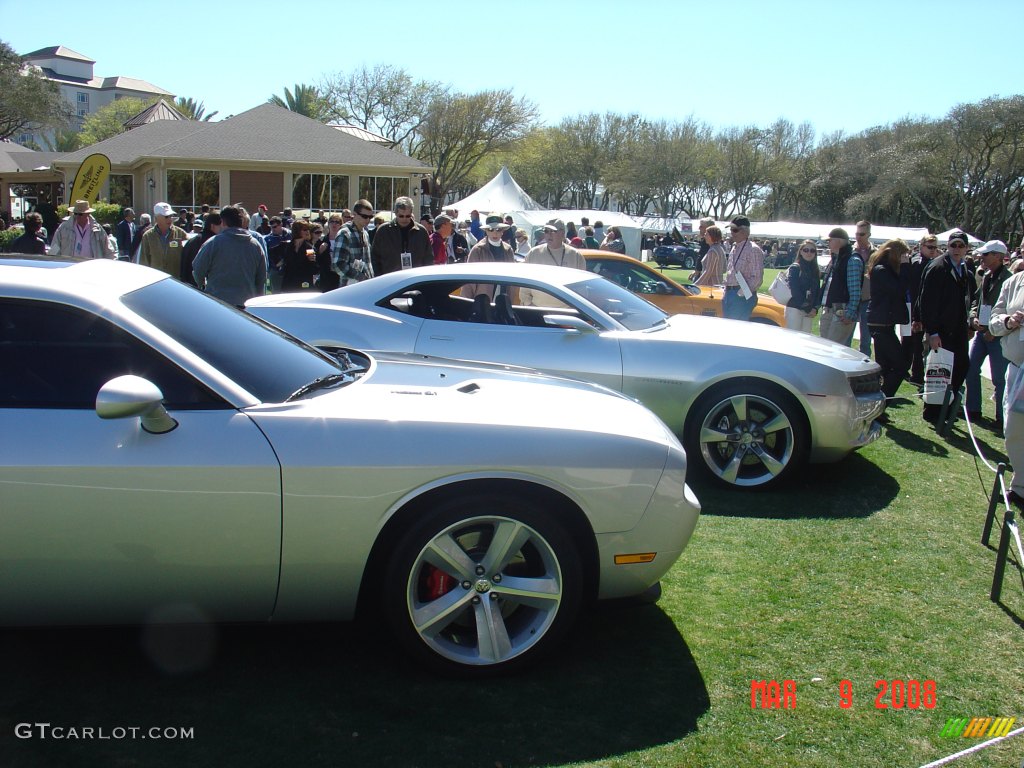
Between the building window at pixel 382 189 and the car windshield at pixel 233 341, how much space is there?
30.2 m

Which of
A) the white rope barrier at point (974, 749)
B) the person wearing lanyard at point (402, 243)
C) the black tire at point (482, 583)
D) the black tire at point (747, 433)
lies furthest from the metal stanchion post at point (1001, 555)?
the person wearing lanyard at point (402, 243)

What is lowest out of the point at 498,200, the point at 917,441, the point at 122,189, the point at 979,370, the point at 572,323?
the point at 917,441

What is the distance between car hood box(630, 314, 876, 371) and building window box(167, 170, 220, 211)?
27046mm

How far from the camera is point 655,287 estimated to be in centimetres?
1145

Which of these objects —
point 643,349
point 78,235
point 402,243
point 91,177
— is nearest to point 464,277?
point 643,349

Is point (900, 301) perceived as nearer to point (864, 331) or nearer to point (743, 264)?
point (743, 264)

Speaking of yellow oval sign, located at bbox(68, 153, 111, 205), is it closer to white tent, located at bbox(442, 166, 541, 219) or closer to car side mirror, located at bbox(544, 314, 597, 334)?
car side mirror, located at bbox(544, 314, 597, 334)

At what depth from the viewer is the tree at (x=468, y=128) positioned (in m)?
55.4

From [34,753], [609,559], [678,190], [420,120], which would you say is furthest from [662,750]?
[678,190]

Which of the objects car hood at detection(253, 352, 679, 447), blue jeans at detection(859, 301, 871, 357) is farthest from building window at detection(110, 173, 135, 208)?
car hood at detection(253, 352, 679, 447)

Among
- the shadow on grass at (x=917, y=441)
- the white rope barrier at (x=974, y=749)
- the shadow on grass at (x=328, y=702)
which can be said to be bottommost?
the shadow on grass at (x=917, y=441)

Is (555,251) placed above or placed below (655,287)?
above

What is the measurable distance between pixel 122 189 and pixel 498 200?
15.8 m

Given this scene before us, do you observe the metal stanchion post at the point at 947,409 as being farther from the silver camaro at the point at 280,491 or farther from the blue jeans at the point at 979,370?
the silver camaro at the point at 280,491
